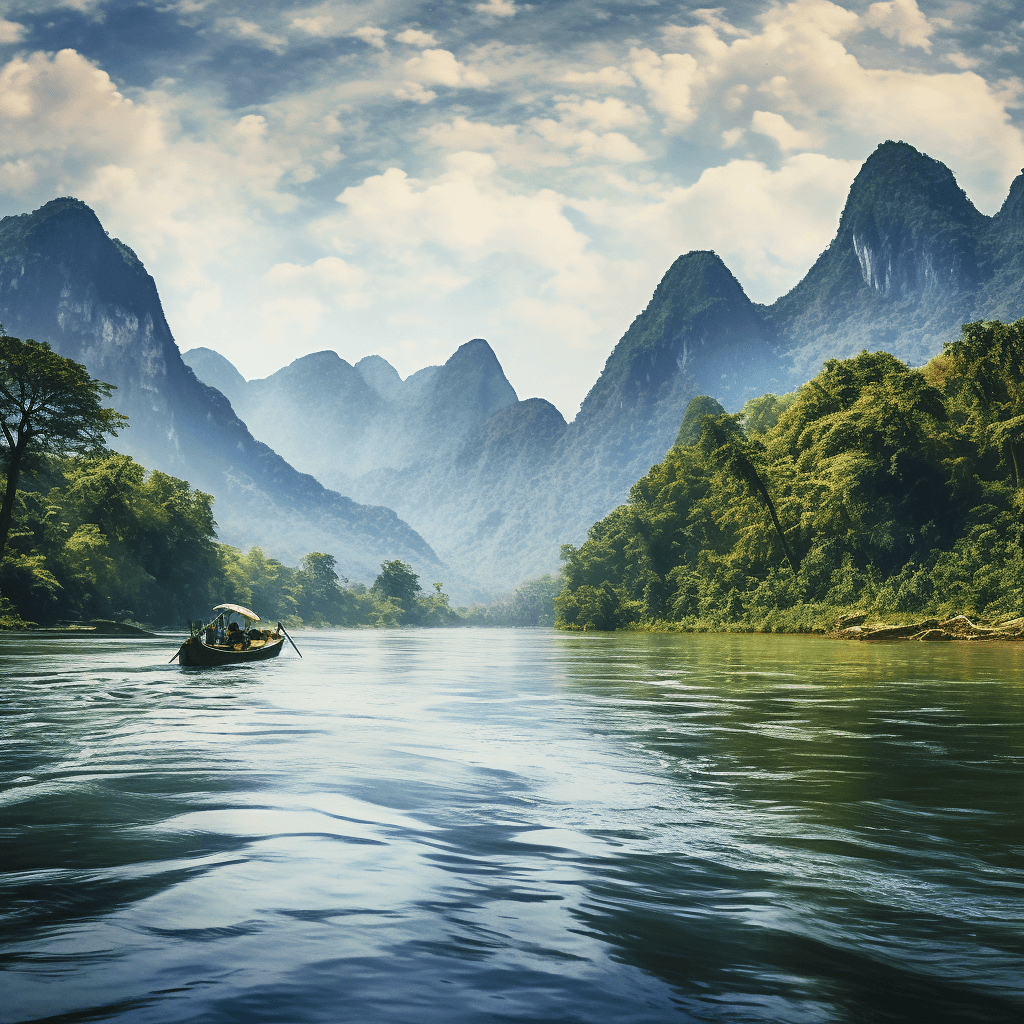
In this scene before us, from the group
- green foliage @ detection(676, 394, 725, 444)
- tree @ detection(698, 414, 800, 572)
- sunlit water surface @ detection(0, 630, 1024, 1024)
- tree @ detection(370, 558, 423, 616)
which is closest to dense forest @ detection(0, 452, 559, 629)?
tree @ detection(698, 414, 800, 572)

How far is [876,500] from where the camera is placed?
5647 cm

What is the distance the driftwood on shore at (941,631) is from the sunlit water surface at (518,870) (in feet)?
100

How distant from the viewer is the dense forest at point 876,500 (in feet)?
165

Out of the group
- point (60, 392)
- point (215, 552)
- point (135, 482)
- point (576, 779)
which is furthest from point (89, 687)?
point (215, 552)

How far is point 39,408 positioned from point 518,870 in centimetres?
4880

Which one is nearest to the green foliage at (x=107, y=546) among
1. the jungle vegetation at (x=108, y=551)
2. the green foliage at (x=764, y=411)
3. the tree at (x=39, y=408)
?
the jungle vegetation at (x=108, y=551)

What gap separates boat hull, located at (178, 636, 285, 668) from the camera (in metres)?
29.0

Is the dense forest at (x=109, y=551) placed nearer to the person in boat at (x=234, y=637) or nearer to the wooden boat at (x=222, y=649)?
the person in boat at (x=234, y=637)

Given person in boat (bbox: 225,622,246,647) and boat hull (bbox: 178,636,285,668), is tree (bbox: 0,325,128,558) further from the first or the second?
boat hull (bbox: 178,636,285,668)

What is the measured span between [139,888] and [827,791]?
6.60m

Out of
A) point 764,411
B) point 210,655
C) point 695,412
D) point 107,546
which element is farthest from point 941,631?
point 695,412

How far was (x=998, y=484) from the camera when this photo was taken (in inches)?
2028

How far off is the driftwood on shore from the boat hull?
101ft

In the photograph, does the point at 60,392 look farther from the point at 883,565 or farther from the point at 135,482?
the point at 883,565
